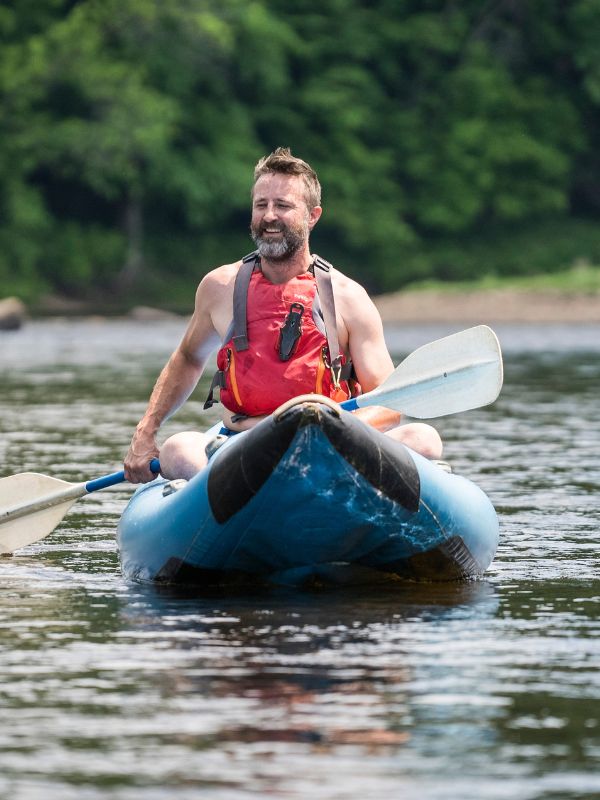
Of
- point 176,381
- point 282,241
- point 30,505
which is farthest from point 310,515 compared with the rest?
point 30,505

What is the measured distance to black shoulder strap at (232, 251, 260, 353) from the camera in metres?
6.86

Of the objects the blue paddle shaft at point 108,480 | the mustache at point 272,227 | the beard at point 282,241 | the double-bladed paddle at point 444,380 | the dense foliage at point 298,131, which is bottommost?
the blue paddle shaft at point 108,480

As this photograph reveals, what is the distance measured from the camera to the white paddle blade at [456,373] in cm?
688

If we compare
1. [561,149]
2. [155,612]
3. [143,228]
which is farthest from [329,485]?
[561,149]

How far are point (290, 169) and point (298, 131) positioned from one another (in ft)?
Result: 139

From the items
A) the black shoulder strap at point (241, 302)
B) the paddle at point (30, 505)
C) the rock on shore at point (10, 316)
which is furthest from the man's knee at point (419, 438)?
the rock on shore at point (10, 316)

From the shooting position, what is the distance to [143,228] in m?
47.9

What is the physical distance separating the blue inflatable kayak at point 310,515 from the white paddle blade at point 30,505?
56 centimetres

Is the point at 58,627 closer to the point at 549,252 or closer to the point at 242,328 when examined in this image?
the point at 242,328

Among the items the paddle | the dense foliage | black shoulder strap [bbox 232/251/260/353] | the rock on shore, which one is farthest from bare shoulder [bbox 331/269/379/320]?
the dense foliage

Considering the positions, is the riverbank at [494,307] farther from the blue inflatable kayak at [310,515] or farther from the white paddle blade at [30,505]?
the blue inflatable kayak at [310,515]

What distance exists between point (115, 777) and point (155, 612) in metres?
2.21

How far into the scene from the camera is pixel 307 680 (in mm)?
5258

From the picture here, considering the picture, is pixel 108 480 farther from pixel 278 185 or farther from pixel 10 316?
pixel 10 316
